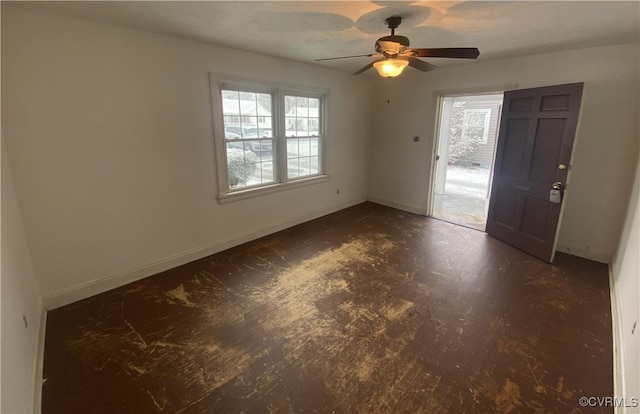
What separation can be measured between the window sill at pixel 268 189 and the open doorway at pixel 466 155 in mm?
2158

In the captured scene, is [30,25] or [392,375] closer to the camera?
[392,375]

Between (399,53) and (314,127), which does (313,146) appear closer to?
(314,127)

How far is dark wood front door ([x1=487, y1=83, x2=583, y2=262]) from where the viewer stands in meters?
3.24

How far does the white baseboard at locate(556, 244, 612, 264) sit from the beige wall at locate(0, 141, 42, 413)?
5092 millimetres

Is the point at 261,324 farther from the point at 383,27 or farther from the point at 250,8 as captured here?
the point at 383,27

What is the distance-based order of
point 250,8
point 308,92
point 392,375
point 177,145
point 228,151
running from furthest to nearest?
point 308,92 < point 228,151 < point 177,145 < point 250,8 < point 392,375

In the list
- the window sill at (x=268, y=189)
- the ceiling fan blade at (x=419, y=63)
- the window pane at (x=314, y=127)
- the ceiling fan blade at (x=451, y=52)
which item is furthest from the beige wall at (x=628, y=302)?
the window pane at (x=314, y=127)

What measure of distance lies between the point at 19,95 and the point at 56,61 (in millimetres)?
372

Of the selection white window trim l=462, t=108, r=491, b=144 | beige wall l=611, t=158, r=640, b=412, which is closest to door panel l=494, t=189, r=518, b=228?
beige wall l=611, t=158, r=640, b=412

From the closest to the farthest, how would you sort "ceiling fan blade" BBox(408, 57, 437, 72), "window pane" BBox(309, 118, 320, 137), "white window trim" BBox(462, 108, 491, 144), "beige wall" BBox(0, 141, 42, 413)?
"beige wall" BBox(0, 141, 42, 413)
"ceiling fan blade" BBox(408, 57, 437, 72)
"window pane" BBox(309, 118, 320, 137)
"white window trim" BBox(462, 108, 491, 144)

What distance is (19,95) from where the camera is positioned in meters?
2.24

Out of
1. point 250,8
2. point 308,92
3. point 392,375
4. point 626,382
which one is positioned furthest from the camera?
point 308,92

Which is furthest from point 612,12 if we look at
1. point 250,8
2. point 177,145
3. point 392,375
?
point 177,145

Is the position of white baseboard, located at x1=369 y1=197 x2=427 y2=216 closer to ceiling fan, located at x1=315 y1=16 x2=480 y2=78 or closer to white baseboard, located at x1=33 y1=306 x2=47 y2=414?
ceiling fan, located at x1=315 y1=16 x2=480 y2=78
